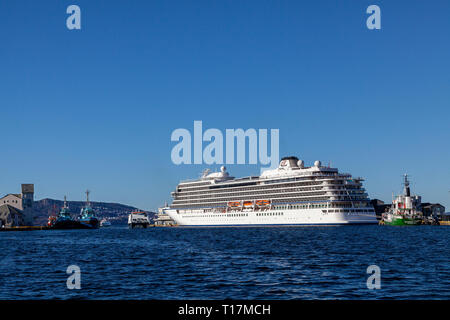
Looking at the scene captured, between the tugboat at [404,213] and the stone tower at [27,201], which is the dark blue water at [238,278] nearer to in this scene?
the tugboat at [404,213]

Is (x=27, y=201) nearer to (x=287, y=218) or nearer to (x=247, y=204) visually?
(x=247, y=204)

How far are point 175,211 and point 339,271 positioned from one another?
15395 centimetres

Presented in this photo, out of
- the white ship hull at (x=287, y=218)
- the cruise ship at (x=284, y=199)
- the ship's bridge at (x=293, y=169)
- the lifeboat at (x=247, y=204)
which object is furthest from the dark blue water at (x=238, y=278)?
the lifeboat at (x=247, y=204)

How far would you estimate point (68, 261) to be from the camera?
1665 inches

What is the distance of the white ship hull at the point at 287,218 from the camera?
128 metres

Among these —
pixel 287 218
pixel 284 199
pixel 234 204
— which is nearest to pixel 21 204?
pixel 234 204

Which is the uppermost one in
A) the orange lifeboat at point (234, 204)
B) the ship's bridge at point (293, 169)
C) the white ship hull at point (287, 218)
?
the ship's bridge at point (293, 169)

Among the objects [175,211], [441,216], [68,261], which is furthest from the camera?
[441,216]

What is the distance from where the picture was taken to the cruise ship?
431 ft

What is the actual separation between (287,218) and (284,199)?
22.9 feet

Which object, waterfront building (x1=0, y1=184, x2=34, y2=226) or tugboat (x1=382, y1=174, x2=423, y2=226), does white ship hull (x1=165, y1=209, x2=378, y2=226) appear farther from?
waterfront building (x1=0, y1=184, x2=34, y2=226)

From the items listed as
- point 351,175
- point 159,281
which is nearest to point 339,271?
point 159,281

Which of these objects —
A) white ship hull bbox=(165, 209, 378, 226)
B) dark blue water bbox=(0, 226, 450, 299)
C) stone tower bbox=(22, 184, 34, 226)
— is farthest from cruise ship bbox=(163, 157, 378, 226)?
dark blue water bbox=(0, 226, 450, 299)
